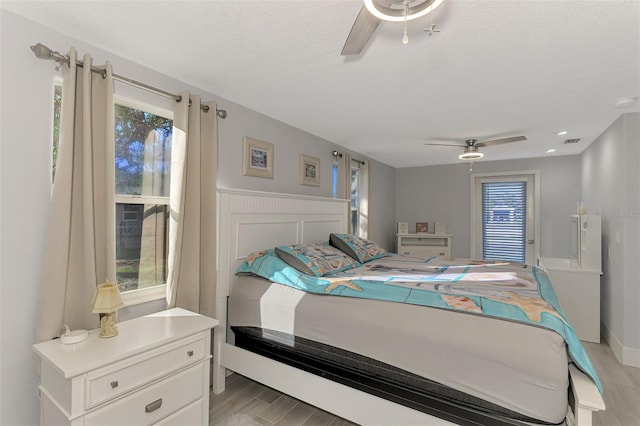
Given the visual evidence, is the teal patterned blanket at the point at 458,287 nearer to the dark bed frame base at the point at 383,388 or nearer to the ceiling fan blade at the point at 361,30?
the dark bed frame base at the point at 383,388

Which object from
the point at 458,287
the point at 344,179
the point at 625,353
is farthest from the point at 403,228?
the point at 458,287

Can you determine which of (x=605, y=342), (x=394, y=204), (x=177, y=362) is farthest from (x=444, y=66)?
(x=394, y=204)

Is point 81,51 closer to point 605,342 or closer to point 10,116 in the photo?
point 10,116

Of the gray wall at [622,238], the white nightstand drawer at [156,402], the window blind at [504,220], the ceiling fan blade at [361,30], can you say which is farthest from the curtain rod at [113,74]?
the window blind at [504,220]

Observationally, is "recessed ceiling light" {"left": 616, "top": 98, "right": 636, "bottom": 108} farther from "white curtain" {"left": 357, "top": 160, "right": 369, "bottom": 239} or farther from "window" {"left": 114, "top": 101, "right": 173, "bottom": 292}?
"window" {"left": 114, "top": 101, "right": 173, "bottom": 292}

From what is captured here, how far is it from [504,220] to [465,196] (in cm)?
75

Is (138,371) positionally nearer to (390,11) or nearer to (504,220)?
(390,11)

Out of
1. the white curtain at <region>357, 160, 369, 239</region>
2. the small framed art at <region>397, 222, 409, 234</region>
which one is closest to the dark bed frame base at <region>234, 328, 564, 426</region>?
the white curtain at <region>357, 160, 369, 239</region>

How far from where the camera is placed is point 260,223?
283 cm

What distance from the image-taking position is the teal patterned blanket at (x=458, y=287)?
60.8 inches

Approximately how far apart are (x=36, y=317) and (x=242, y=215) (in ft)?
4.61

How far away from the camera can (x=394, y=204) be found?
6.26 meters

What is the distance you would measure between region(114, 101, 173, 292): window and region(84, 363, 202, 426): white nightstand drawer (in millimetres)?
822

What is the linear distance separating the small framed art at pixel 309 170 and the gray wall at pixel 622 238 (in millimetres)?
2989
